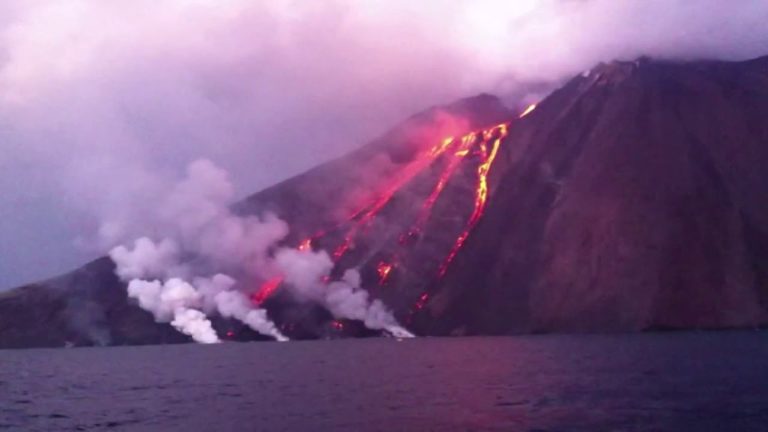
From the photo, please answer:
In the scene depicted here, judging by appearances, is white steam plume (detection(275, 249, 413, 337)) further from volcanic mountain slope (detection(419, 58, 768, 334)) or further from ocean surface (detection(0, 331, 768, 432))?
ocean surface (detection(0, 331, 768, 432))

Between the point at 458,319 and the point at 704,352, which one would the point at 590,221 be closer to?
the point at 458,319

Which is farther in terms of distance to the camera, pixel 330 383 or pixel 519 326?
pixel 519 326

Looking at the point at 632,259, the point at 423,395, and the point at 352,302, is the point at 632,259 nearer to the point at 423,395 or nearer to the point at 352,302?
the point at 352,302

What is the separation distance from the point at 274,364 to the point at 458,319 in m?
87.4

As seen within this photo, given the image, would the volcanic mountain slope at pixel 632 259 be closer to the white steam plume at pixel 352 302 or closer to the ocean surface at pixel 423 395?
the white steam plume at pixel 352 302

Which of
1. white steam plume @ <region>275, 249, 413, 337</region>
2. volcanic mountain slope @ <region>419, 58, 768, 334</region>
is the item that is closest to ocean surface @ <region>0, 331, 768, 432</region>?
volcanic mountain slope @ <region>419, 58, 768, 334</region>

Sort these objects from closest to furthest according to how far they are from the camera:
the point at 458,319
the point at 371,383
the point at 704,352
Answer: the point at 371,383
the point at 704,352
the point at 458,319

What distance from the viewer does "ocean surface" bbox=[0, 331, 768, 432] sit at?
46.3 metres

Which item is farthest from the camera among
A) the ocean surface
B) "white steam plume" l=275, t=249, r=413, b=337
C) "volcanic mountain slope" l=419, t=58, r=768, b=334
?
"white steam plume" l=275, t=249, r=413, b=337

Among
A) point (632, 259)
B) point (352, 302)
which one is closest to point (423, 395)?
point (632, 259)

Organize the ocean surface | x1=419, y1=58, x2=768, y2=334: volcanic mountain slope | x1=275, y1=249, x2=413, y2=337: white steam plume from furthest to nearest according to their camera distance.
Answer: x1=275, y1=249, x2=413, y2=337: white steam plume < x1=419, y1=58, x2=768, y2=334: volcanic mountain slope < the ocean surface

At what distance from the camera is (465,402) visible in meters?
54.2

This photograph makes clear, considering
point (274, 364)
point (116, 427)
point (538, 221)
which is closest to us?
point (116, 427)

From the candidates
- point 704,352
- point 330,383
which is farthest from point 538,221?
point 330,383
